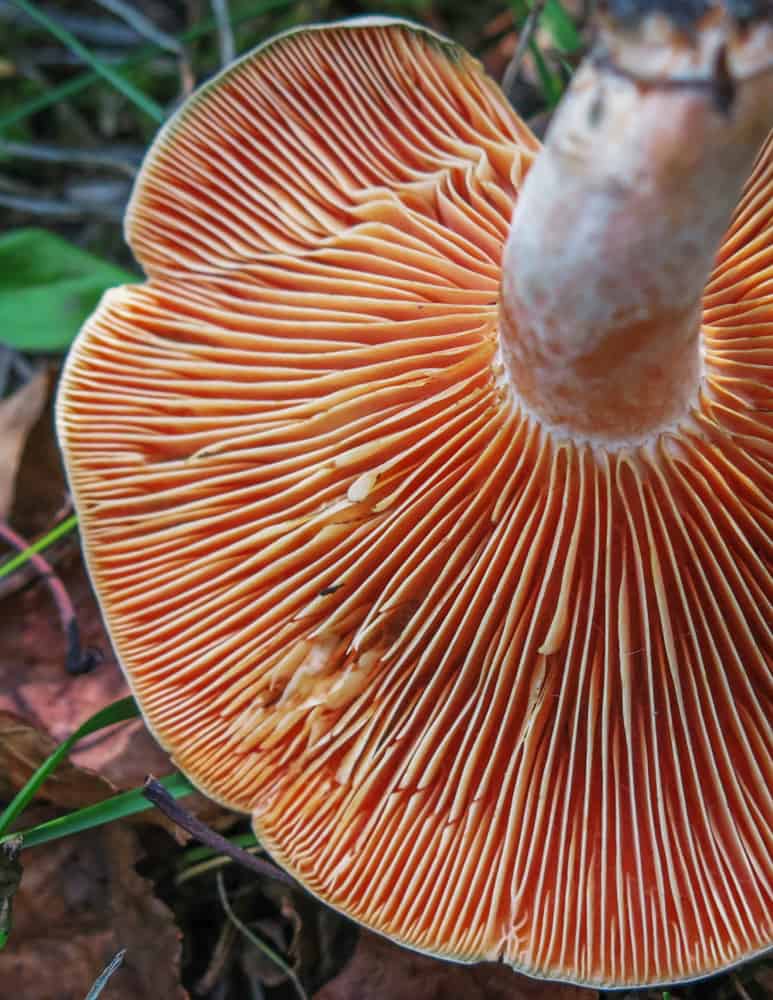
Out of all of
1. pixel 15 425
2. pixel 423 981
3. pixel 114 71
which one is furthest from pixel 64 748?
pixel 114 71

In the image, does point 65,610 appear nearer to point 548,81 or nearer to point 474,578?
point 474,578

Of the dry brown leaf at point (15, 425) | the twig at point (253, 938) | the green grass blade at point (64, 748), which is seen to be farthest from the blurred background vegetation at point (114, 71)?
Result: the twig at point (253, 938)

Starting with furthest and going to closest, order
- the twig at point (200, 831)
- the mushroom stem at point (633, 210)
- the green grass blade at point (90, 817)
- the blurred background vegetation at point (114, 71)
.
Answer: the blurred background vegetation at point (114, 71), the green grass blade at point (90, 817), the twig at point (200, 831), the mushroom stem at point (633, 210)

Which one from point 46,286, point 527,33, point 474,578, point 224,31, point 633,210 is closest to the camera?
point 633,210

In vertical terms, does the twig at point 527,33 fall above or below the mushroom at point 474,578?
above

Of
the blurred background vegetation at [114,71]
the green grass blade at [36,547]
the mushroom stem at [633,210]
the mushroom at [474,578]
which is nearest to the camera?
the mushroom stem at [633,210]

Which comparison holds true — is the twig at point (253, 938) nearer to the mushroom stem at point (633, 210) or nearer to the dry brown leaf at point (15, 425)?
the dry brown leaf at point (15, 425)
